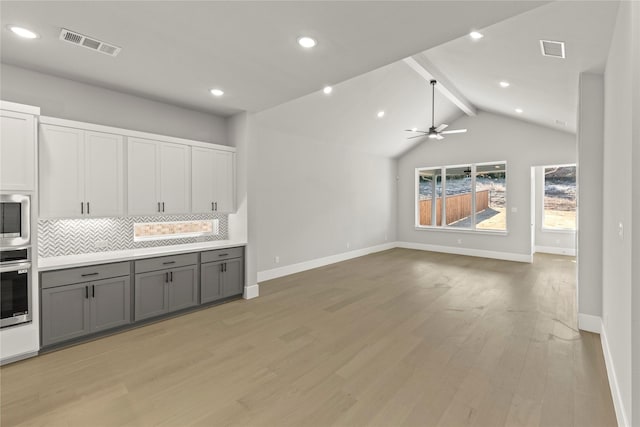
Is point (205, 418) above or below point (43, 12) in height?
below

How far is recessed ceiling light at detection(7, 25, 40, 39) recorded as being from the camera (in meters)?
2.44

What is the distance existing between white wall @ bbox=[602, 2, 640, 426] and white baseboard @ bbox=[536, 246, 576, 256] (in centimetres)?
698

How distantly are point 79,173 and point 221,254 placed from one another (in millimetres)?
1974

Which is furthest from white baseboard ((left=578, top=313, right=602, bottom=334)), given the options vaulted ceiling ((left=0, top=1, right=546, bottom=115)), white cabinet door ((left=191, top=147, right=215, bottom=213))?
white cabinet door ((left=191, top=147, right=215, bottom=213))

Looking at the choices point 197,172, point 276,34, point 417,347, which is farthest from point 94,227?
point 417,347

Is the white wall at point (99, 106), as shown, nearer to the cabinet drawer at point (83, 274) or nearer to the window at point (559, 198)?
the cabinet drawer at point (83, 274)

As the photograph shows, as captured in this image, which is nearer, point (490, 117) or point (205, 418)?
point (205, 418)

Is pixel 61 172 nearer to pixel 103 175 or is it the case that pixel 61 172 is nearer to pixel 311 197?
pixel 103 175

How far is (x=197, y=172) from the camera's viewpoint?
4.37 metres

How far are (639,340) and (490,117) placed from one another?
7.65m

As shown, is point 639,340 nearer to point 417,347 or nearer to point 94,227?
point 417,347

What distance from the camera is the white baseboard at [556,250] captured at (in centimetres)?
808

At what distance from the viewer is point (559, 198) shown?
27.5ft

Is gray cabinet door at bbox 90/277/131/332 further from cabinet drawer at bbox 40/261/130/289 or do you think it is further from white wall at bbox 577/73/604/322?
white wall at bbox 577/73/604/322
